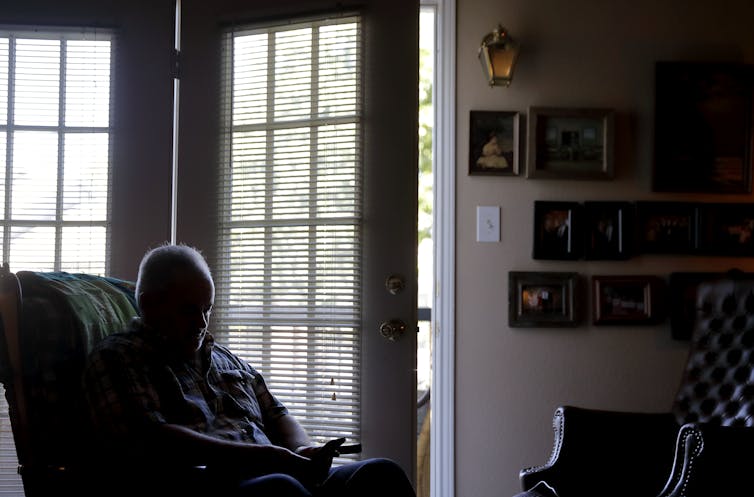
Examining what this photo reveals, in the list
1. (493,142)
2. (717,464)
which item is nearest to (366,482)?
(717,464)

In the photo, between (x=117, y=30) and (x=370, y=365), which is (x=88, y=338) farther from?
(x=117, y=30)

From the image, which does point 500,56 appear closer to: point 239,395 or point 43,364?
point 239,395

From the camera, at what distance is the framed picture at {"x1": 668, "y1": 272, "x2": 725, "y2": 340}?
3.08m

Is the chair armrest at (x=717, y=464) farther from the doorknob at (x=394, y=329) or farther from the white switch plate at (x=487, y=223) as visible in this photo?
the white switch plate at (x=487, y=223)

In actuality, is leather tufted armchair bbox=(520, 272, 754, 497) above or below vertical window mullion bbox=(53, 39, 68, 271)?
below

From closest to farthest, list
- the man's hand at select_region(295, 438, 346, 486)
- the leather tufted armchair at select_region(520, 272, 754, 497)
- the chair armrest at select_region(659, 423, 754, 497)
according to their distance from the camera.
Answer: the man's hand at select_region(295, 438, 346, 486)
the chair armrest at select_region(659, 423, 754, 497)
the leather tufted armchair at select_region(520, 272, 754, 497)

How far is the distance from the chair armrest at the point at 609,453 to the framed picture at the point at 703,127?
116 centimetres

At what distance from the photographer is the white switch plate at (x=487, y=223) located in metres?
3.12

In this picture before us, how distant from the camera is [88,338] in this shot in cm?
182

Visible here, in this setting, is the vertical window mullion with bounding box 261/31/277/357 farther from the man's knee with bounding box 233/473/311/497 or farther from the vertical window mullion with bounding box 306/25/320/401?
the man's knee with bounding box 233/473/311/497

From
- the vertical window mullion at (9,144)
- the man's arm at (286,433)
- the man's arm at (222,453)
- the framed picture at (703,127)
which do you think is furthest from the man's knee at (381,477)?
the framed picture at (703,127)

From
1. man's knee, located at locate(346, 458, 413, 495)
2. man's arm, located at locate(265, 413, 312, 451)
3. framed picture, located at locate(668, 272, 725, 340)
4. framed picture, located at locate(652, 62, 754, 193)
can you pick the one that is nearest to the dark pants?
man's knee, located at locate(346, 458, 413, 495)

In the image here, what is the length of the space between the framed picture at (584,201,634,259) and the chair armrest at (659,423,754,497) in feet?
4.14

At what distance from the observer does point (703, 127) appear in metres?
3.15
